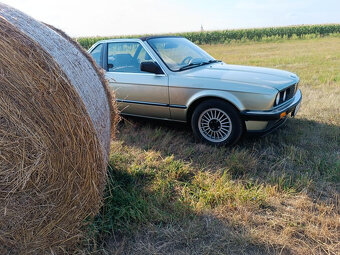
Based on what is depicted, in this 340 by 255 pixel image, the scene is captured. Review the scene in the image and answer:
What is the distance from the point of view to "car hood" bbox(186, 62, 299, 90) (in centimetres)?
397

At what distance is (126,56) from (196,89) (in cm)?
152

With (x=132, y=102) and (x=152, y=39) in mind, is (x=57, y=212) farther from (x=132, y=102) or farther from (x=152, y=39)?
(x=152, y=39)

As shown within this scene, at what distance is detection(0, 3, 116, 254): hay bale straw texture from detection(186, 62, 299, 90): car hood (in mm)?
2040

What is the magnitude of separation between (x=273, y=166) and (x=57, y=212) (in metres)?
2.46

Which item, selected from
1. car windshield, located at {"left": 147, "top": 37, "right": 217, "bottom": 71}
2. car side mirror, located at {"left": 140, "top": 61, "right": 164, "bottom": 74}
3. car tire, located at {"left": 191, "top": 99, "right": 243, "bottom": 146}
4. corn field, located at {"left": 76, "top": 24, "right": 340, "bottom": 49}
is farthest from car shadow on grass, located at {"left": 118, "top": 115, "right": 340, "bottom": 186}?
corn field, located at {"left": 76, "top": 24, "right": 340, "bottom": 49}

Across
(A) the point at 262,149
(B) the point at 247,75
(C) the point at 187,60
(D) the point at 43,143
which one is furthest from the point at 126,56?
(D) the point at 43,143

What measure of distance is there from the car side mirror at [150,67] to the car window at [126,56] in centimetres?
27

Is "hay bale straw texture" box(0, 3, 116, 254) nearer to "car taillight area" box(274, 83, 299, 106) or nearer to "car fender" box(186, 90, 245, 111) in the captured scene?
"car fender" box(186, 90, 245, 111)

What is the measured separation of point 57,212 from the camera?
253 centimetres

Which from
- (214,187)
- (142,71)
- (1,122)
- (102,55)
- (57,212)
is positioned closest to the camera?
(1,122)

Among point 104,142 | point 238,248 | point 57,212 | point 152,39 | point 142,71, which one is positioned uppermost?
point 152,39

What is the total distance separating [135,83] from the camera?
4672mm

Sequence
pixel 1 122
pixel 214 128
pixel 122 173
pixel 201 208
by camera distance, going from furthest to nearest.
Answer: pixel 214 128, pixel 122 173, pixel 201 208, pixel 1 122

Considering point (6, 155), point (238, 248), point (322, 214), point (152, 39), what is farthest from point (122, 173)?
point (152, 39)
